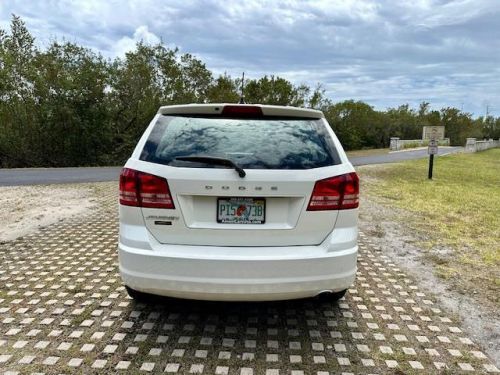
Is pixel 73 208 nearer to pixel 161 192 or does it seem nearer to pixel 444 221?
pixel 161 192

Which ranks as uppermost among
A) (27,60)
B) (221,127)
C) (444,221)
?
(27,60)

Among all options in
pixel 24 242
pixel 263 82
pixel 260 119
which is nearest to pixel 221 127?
pixel 260 119

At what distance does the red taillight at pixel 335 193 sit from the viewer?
2824mm

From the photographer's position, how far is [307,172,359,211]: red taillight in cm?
282

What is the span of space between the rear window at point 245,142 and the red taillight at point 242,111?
0.15 feet

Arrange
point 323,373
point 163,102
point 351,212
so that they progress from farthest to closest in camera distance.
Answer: point 163,102, point 351,212, point 323,373

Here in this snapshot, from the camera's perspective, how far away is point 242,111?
3133mm

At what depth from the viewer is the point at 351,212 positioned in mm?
2977

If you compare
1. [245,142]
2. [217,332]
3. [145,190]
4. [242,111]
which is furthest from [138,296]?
[242,111]

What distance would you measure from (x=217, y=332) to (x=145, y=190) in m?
1.25

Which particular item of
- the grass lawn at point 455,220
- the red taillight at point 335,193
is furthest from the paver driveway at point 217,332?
the red taillight at point 335,193

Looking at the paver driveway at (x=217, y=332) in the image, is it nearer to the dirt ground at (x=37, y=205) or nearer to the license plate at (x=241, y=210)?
the license plate at (x=241, y=210)

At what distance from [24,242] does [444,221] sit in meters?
6.78

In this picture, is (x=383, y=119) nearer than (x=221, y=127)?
No
